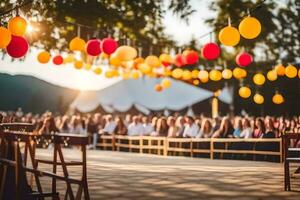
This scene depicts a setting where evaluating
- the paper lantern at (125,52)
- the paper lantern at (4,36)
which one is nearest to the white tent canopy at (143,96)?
the paper lantern at (125,52)

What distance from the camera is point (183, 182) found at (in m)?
7.71

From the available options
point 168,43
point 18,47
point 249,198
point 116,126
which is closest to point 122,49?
point 18,47

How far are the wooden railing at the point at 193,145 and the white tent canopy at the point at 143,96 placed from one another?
3700 millimetres

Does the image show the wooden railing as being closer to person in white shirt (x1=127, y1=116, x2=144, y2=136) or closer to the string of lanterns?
person in white shirt (x1=127, y1=116, x2=144, y2=136)

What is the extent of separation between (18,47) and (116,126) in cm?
941

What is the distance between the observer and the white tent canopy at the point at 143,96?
20828 mm

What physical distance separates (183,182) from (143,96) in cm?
1385

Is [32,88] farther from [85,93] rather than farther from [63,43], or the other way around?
[63,43]

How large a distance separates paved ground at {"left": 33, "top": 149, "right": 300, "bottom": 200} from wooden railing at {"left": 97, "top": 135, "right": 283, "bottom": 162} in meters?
2.24

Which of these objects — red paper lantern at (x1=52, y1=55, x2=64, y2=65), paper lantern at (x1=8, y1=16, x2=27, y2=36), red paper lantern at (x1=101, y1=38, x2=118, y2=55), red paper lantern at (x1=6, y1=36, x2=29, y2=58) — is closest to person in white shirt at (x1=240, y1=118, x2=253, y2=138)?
red paper lantern at (x1=101, y1=38, x2=118, y2=55)

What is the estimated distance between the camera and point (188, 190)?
6.80 meters

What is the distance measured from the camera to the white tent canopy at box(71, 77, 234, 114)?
20.8m

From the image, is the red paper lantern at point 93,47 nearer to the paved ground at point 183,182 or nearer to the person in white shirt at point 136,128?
the paved ground at point 183,182

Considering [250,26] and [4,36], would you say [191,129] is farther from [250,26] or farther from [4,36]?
[4,36]
